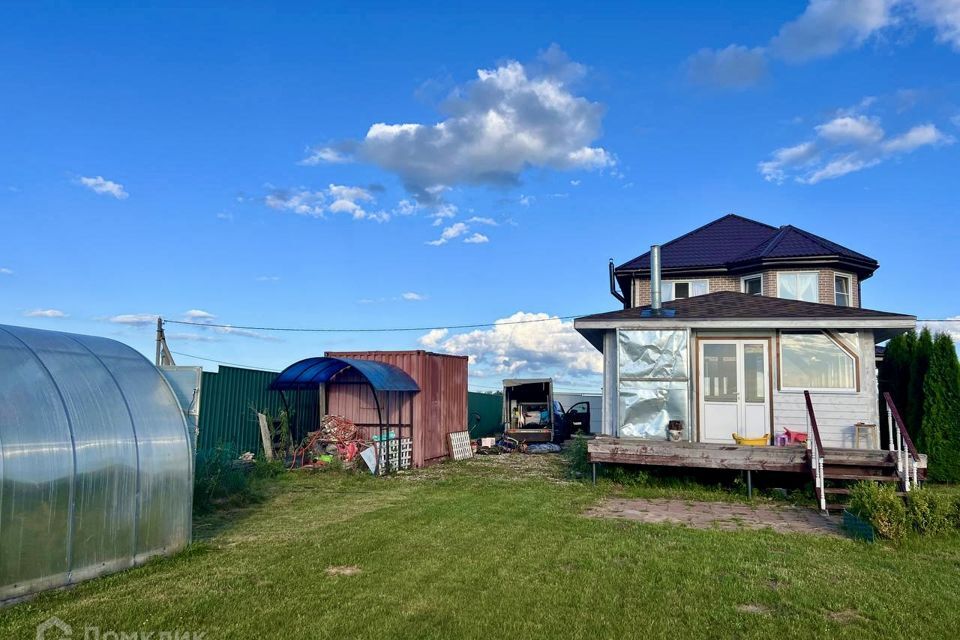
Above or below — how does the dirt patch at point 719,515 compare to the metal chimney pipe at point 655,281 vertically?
below

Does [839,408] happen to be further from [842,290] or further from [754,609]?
[842,290]

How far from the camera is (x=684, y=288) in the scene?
19938 mm

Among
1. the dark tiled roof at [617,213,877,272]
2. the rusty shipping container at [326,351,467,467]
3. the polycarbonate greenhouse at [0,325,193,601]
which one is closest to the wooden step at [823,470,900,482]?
the rusty shipping container at [326,351,467,467]

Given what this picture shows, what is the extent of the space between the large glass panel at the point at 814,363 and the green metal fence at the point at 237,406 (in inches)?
427

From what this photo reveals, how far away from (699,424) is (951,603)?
7.19m

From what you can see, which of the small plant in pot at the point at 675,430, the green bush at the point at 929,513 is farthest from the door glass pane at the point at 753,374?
the green bush at the point at 929,513

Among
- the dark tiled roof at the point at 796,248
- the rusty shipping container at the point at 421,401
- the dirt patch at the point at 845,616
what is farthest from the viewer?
the dark tiled roof at the point at 796,248

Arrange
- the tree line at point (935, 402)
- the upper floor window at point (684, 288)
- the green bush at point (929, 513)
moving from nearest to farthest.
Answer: the green bush at point (929, 513), the tree line at point (935, 402), the upper floor window at point (684, 288)

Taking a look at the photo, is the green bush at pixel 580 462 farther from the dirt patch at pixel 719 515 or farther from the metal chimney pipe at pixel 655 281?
the metal chimney pipe at pixel 655 281

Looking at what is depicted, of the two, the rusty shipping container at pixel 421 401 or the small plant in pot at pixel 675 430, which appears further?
the rusty shipping container at pixel 421 401

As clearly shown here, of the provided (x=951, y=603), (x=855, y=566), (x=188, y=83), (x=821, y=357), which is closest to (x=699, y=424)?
(x=821, y=357)

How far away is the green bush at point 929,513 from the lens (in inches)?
291

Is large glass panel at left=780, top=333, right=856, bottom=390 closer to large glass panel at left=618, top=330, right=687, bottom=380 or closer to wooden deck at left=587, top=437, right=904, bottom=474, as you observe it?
wooden deck at left=587, top=437, right=904, bottom=474

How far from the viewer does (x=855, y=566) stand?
6.38 metres
